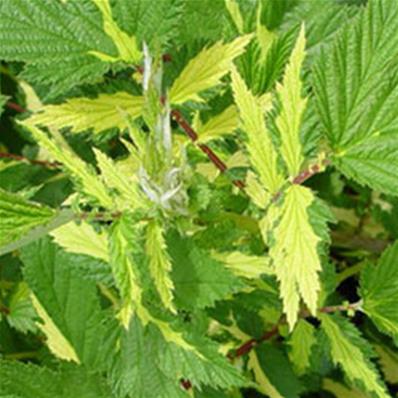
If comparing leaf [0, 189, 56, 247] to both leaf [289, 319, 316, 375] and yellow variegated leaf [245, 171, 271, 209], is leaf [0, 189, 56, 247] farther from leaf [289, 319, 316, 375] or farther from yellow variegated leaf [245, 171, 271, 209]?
leaf [289, 319, 316, 375]

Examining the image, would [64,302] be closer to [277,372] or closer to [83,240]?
[83,240]

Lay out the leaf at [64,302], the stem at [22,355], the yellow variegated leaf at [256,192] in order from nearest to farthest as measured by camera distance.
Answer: the yellow variegated leaf at [256,192], the leaf at [64,302], the stem at [22,355]

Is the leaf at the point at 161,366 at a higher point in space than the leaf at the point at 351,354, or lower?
higher

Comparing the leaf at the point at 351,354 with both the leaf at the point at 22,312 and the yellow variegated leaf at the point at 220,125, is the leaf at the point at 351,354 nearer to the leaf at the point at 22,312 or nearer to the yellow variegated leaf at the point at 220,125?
the yellow variegated leaf at the point at 220,125

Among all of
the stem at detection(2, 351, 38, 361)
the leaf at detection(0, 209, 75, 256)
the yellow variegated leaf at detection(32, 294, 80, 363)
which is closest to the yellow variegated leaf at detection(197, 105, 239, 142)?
the leaf at detection(0, 209, 75, 256)

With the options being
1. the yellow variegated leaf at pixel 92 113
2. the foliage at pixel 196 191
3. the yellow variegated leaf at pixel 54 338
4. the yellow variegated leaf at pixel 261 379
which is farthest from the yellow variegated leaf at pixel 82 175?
the yellow variegated leaf at pixel 261 379

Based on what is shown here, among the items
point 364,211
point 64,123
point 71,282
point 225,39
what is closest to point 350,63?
point 225,39

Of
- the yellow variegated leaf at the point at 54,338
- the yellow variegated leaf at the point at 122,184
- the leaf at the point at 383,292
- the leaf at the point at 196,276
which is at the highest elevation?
the yellow variegated leaf at the point at 122,184
